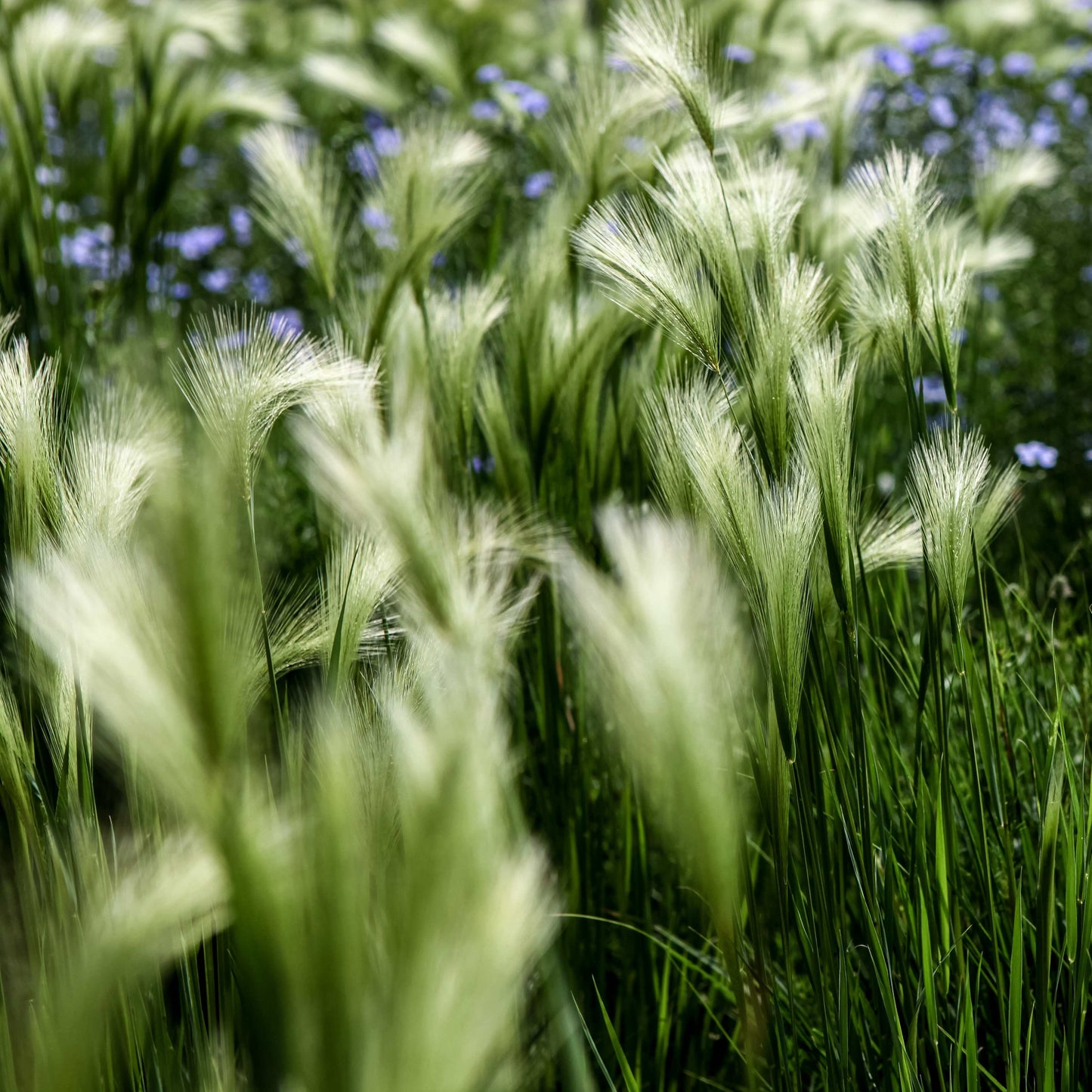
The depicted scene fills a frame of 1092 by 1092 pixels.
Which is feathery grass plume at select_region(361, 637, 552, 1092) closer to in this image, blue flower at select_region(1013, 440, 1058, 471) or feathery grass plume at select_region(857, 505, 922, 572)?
feathery grass plume at select_region(857, 505, 922, 572)

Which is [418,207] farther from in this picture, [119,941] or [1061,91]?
[1061,91]

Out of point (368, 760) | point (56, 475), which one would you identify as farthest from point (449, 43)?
point (368, 760)

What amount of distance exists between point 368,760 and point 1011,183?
1.30 meters

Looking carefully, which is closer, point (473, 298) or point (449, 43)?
point (473, 298)

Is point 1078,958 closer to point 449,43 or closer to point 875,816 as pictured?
point 875,816

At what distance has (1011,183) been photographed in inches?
61.3

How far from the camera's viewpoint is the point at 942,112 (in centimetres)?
287

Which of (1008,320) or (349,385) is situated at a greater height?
(1008,320)

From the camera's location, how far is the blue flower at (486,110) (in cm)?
276

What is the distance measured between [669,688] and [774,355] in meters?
0.38

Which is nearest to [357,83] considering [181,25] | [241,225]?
[181,25]

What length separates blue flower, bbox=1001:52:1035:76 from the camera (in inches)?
122

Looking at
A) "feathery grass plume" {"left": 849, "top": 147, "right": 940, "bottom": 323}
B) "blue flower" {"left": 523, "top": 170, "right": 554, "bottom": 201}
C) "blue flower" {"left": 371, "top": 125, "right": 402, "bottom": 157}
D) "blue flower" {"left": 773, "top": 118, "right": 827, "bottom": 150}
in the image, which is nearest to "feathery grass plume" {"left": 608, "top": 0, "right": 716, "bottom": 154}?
"feathery grass plume" {"left": 849, "top": 147, "right": 940, "bottom": 323}

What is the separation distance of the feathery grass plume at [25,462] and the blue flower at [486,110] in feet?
6.71
